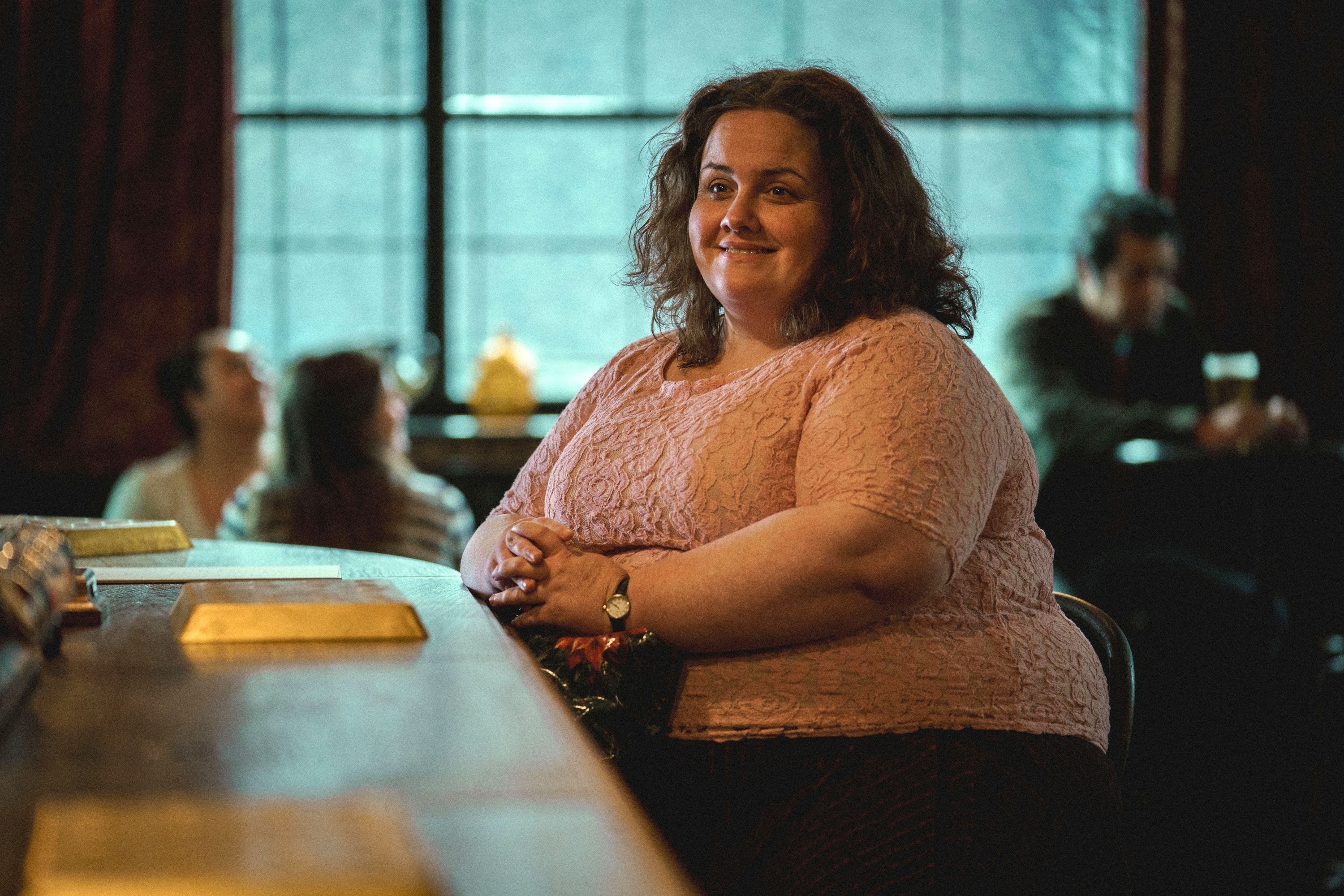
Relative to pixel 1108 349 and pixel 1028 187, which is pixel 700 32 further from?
pixel 1108 349

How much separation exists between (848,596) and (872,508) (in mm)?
97

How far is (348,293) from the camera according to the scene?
511 cm

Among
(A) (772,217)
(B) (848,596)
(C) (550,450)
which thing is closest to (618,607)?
(B) (848,596)

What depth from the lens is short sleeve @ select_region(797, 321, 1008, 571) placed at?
52.2 inches

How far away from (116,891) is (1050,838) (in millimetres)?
1053

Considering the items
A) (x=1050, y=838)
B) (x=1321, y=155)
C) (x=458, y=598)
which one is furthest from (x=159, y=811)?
(x=1321, y=155)

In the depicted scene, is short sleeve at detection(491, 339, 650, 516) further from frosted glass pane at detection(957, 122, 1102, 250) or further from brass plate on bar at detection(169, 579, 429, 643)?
frosted glass pane at detection(957, 122, 1102, 250)

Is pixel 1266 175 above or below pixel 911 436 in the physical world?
Answer: above

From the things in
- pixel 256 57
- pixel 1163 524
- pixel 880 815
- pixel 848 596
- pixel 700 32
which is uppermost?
pixel 700 32

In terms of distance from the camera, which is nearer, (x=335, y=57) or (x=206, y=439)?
(x=206, y=439)

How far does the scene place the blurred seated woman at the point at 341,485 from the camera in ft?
9.20

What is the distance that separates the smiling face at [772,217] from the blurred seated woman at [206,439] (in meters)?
2.43

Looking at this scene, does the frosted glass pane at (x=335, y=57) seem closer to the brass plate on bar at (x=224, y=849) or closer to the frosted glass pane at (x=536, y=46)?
the frosted glass pane at (x=536, y=46)

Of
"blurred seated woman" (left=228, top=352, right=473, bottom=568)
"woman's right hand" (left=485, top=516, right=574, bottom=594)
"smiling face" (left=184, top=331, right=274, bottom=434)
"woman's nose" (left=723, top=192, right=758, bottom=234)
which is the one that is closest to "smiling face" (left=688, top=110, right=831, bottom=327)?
"woman's nose" (left=723, top=192, right=758, bottom=234)
